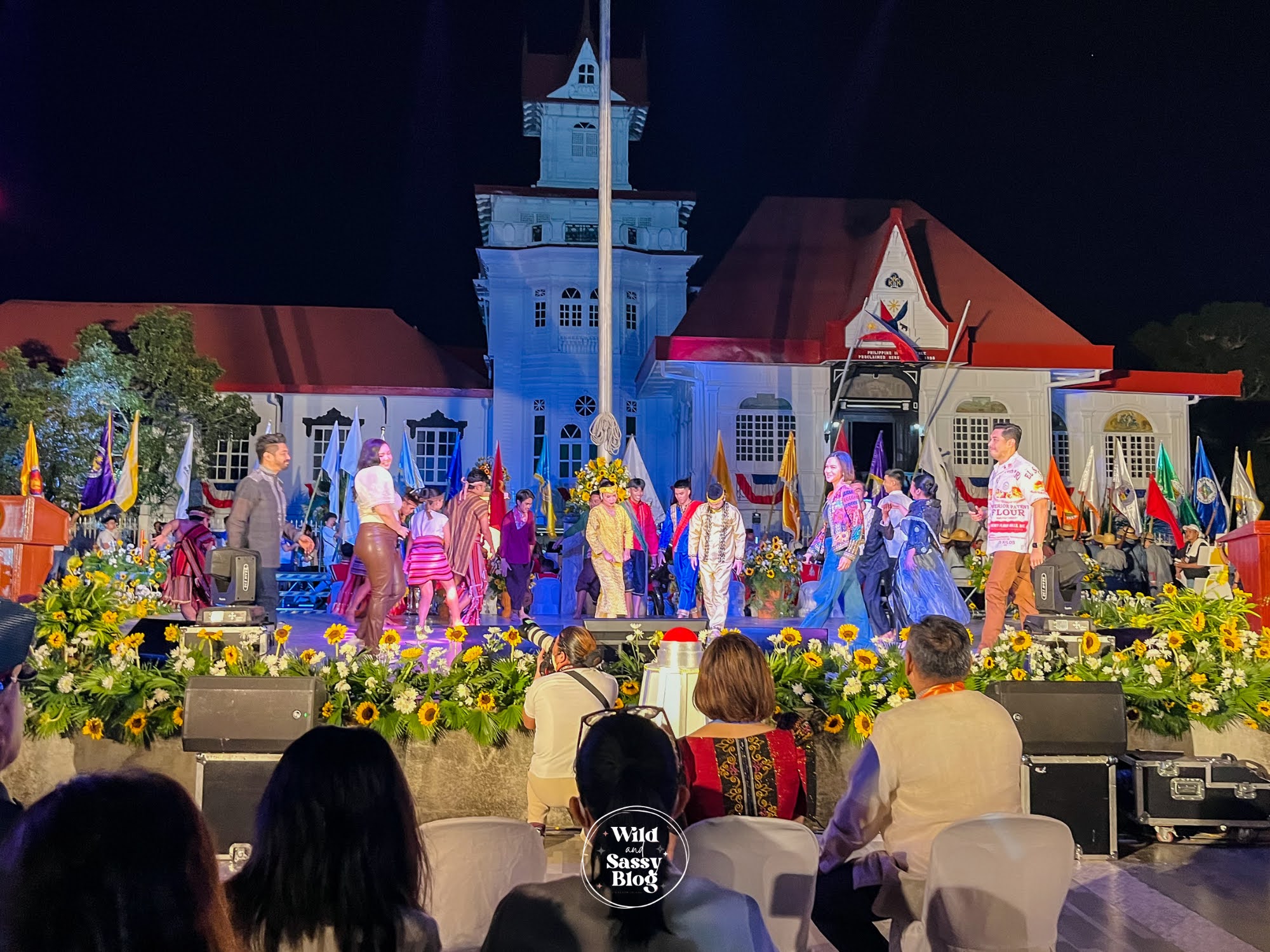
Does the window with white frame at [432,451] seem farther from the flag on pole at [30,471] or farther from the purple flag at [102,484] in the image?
the flag on pole at [30,471]

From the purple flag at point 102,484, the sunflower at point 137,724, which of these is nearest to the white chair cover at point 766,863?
the sunflower at point 137,724

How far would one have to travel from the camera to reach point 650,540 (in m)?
14.5

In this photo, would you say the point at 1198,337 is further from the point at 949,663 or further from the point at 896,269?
the point at 949,663

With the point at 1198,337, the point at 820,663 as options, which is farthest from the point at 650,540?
the point at 1198,337

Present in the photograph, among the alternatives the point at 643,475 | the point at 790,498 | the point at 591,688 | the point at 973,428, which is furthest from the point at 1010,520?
the point at 973,428

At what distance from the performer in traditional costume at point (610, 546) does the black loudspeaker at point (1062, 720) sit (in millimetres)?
6955

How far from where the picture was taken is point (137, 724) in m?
6.01

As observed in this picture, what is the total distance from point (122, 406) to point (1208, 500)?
1016 inches

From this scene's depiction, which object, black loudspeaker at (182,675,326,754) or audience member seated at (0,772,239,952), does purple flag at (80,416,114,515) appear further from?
audience member seated at (0,772,239,952)

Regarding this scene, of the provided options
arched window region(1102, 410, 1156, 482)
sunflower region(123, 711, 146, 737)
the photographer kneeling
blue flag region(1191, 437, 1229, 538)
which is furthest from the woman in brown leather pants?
arched window region(1102, 410, 1156, 482)

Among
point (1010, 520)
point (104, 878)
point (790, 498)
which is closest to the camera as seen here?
point (104, 878)

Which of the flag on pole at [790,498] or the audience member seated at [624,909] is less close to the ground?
the flag on pole at [790,498]

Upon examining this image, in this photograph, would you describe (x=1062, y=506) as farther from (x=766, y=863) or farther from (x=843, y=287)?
(x=766, y=863)

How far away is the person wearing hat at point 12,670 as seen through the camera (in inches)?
106
